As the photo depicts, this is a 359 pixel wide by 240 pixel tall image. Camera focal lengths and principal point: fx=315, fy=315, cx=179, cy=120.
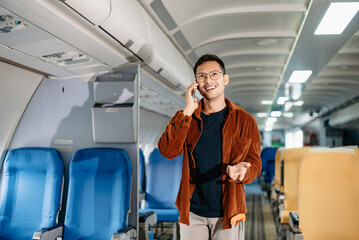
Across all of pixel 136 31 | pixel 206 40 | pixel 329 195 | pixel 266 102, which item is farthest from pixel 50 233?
pixel 266 102

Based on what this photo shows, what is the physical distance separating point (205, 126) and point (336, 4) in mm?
2243

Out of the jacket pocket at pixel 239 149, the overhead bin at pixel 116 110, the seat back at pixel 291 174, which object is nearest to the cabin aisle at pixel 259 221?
the seat back at pixel 291 174

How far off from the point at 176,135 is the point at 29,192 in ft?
7.10

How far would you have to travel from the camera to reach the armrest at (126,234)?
2.68 meters

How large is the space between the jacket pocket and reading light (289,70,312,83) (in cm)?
492

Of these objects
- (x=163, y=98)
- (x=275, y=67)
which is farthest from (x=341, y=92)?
(x=163, y=98)

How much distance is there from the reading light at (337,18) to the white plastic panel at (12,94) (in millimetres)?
3222

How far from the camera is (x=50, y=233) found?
9.34ft

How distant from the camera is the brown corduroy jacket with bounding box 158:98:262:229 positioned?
5.37 ft

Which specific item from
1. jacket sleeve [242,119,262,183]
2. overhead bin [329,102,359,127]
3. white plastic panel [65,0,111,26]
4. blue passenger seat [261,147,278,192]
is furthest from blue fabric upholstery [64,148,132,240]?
overhead bin [329,102,359,127]

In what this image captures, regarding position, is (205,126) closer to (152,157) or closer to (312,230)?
(312,230)

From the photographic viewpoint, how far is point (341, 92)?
9.78 meters

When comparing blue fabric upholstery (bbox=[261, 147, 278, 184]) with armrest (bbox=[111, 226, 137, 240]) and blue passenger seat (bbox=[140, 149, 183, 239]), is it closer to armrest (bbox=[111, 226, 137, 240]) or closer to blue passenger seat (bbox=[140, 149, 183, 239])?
blue passenger seat (bbox=[140, 149, 183, 239])

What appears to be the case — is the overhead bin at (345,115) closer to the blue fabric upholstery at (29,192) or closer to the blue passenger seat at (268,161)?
the blue passenger seat at (268,161)
